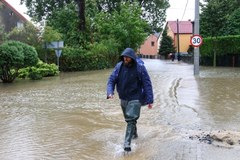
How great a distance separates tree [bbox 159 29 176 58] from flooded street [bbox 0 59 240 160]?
57853mm

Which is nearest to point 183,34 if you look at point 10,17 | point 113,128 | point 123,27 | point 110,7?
point 110,7

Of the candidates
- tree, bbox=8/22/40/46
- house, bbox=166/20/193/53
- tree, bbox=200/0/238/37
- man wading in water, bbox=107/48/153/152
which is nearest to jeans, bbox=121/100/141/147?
man wading in water, bbox=107/48/153/152

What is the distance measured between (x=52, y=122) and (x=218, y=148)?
408 cm

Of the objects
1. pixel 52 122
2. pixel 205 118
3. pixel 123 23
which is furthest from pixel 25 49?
pixel 123 23

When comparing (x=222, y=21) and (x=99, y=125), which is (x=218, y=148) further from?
(x=222, y=21)

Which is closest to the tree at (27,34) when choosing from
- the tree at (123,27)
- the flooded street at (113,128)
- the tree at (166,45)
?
the tree at (123,27)

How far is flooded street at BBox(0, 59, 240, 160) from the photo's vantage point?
6.15 m

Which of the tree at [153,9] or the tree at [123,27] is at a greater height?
the tree at [153,9]

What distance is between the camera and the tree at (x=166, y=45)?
70.4m

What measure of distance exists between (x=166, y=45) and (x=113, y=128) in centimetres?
6409

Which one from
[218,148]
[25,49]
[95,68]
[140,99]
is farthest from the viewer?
[95,68]

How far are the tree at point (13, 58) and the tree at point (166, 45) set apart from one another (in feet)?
171

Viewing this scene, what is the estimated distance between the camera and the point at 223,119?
340 inches

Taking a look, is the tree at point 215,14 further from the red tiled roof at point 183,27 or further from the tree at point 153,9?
the red tiled roof at point 183,27
